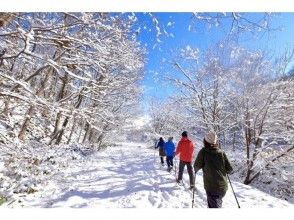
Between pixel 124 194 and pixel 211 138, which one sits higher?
pixel 211 138

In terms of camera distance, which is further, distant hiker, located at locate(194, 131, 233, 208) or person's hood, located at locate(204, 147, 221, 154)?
person's hood, located at locate(204, 147, 221, 154)

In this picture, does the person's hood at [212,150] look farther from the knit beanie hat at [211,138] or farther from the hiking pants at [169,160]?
the hiking pants at [169,160]

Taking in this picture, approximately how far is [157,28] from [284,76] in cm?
1196

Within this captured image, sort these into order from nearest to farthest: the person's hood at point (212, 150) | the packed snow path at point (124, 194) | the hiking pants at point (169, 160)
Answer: the person's hood at point (212, 150) < the packed snow path at point (124, 194) < the hiking pants at point (169, 160)

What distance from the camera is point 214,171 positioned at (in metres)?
5.84

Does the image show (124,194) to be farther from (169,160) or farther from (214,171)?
(169,160)

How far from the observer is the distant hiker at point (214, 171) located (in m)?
5.81

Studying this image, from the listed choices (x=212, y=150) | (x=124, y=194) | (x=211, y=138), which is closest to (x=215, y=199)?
(x=212, y=150)

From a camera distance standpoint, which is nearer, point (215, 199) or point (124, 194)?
point (215, 199)

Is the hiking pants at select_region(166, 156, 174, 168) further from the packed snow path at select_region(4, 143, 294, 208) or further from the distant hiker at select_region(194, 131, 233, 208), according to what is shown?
the distant hiker at select_region(194, 131, 233, 208)

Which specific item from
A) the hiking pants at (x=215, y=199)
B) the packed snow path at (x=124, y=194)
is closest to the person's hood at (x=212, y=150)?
the hiking pants at (x=215, y=199)

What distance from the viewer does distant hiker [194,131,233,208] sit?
19.1 ft

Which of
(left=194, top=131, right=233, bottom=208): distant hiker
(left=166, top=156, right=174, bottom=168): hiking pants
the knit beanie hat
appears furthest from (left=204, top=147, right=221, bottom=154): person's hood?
(left=166, top=156, right=174, bottom=168): hiking pants
